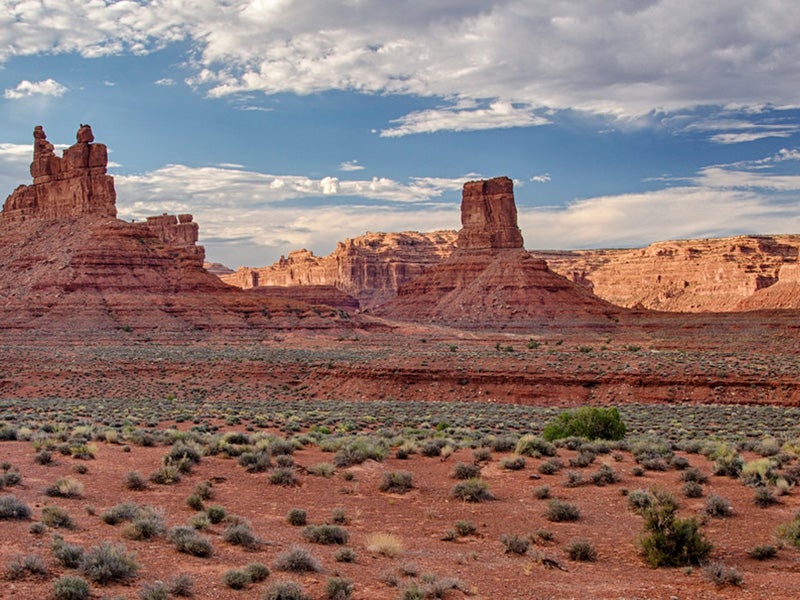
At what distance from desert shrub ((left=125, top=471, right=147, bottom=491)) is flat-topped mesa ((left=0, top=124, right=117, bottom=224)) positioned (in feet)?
265

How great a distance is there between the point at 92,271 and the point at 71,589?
7404 centimetres

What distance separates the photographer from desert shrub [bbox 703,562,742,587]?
355 inches

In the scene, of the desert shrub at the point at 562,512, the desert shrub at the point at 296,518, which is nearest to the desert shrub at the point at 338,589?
the desert shrub at the point at 296,518

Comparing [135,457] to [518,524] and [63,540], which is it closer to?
[63,540]

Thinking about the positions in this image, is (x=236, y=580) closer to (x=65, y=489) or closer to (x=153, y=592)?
(x=153, y=592)

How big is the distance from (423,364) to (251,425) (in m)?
19.3

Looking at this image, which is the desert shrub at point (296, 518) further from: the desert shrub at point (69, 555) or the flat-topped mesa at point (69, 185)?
the flat-topped mesa at point (69, 185)

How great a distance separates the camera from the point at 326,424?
24297 mm

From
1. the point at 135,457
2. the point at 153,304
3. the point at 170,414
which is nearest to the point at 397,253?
the point at 153,304

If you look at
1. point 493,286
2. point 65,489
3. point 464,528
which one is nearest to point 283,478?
point 65,489

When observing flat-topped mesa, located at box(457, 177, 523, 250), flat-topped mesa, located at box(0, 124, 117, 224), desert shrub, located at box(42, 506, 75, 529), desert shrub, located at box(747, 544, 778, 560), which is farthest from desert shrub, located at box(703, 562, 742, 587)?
flat-topped mesa, located at box(457, 177, 523, 250)

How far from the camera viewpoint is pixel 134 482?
13008mm

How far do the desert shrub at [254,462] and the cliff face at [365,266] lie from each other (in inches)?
5370

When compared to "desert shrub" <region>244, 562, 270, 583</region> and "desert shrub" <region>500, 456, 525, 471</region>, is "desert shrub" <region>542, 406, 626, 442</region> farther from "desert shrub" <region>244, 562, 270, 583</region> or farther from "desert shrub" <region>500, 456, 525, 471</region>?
"desert shrub" <region>244, 562, 270, 583</region>
